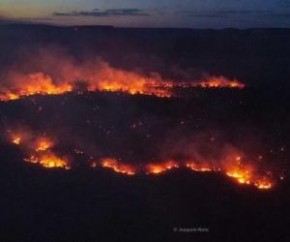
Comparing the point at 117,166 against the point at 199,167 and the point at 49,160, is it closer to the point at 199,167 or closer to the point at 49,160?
the point at 49,160

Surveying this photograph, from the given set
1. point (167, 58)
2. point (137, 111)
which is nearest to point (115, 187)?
point (137, 111)

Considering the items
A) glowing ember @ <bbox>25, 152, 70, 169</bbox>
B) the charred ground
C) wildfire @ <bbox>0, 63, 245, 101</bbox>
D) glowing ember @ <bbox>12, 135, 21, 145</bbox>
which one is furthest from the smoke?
glowing ember @ <bbox>25, 152, 70, 169</bbox>

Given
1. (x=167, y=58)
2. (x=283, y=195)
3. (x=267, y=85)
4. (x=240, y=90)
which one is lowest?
(x=283, y=195)

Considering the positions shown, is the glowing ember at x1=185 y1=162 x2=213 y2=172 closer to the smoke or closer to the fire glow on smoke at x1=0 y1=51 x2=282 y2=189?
the fire glow on smoke at x1=0 y1=51 x2=282 y2=189

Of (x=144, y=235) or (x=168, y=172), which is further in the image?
(x=168, y=172)

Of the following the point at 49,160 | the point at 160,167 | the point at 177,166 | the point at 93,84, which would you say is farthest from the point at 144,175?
the point at 93,84

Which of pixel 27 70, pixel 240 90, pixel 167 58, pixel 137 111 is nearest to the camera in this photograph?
pixel 137 111

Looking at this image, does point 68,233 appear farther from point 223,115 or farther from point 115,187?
point 223,115
